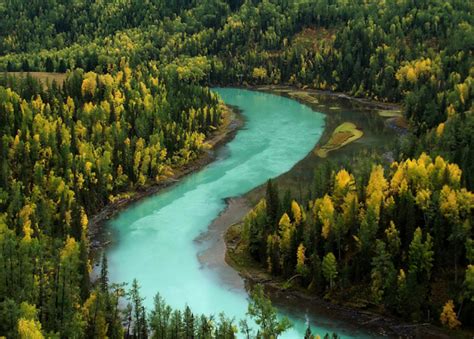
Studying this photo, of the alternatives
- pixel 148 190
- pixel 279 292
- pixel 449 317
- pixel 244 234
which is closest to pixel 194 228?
pixel 244 234

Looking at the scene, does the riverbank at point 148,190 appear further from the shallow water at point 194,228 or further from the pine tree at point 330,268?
the pine tree at point 330,268

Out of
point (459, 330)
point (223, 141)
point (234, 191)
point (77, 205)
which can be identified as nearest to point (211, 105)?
point (223, 141)

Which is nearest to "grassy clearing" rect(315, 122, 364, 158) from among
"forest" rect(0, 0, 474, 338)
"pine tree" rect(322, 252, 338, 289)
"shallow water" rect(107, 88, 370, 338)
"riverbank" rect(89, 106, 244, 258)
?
"shallow water" rect(107, 88, 370, 338)

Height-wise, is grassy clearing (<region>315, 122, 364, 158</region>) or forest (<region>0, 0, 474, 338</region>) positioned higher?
forest (<region>0, 0, 474, 338</region>)

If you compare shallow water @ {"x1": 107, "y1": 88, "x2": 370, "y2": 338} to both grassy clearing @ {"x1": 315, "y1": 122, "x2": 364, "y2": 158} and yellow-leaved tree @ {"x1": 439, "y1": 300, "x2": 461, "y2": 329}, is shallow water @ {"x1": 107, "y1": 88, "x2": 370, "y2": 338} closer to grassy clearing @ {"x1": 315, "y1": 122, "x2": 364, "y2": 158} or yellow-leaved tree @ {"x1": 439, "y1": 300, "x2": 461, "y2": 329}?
grassy clearing @ {"x1": 315, "y1": 122, "x2": 364, "y2": 158}

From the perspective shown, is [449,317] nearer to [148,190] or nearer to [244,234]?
[244,234]

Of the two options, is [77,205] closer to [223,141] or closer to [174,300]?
[174,300]

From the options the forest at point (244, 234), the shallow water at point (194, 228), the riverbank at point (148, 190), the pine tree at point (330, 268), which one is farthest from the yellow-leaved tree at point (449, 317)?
the riverbank at point (148, 190)
